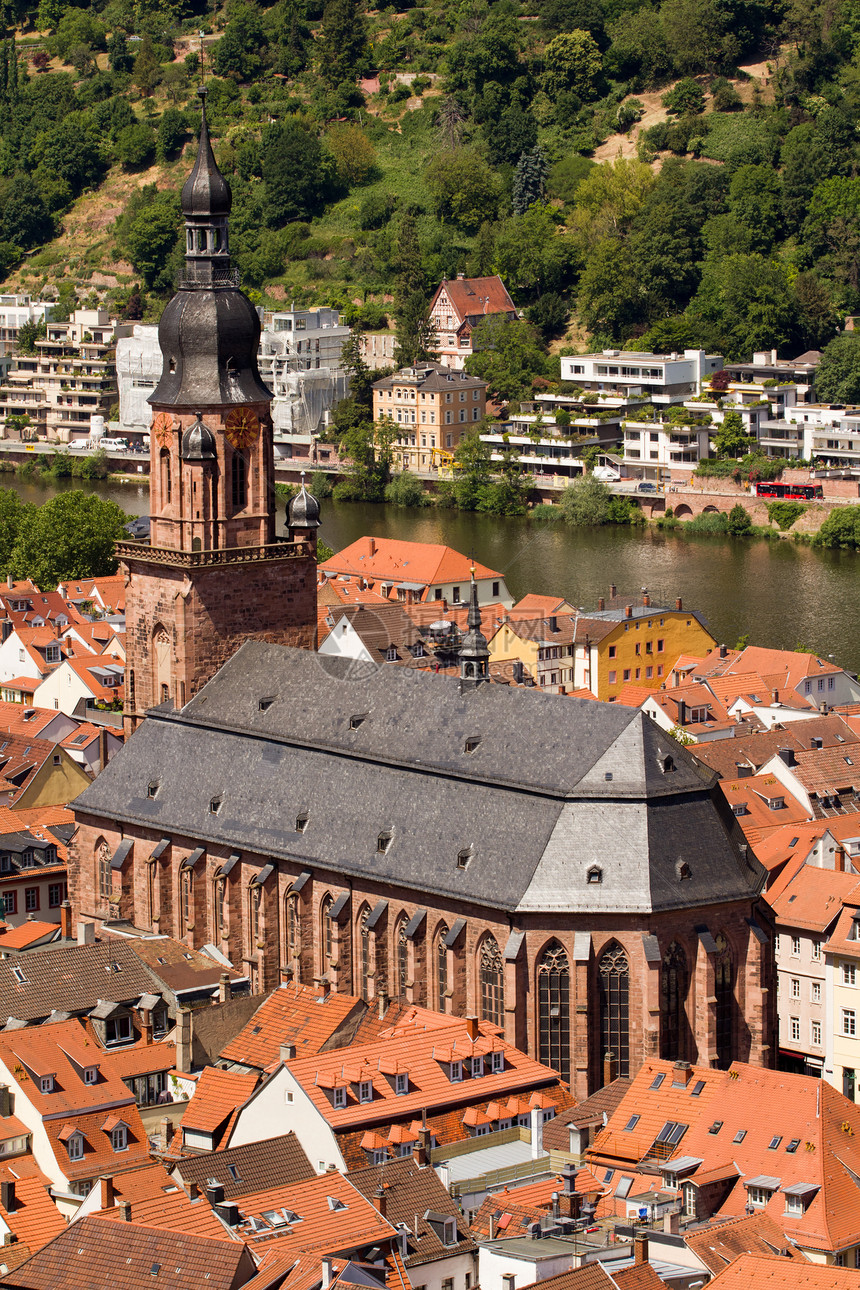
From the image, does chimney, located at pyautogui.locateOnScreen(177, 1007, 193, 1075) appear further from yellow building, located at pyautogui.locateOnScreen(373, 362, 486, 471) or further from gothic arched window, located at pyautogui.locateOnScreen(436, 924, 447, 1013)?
yellow building, located at pyautogui.locateOnScreen(373, 362, 486, 471)

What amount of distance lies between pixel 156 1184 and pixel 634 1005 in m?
12.7

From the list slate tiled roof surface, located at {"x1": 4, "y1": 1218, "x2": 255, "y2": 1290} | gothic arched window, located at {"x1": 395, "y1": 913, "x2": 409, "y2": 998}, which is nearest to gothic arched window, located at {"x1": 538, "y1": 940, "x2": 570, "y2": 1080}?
gothic arched window, located at {"x1": 395, "y1": 913, "x2": 409, "y2": 998}

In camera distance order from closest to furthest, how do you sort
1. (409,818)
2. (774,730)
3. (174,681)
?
(409,818)
(174,681)
(774,730)

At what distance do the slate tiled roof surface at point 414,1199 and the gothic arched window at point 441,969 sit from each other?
1005 centimetres

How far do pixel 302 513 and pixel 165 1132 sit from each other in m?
23.2

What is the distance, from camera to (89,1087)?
214ft

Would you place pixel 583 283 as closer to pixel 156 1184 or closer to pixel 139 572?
pixel 139 572

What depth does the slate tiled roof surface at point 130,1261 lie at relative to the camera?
5225cm

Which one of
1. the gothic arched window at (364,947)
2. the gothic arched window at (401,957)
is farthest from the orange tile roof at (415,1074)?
the gothic arched window at (364,947)

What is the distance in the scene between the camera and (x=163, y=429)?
80.5 meters

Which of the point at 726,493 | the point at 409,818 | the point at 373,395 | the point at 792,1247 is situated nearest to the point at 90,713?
the point at 409,818

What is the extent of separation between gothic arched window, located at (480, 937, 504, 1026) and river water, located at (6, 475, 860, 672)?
54.8m

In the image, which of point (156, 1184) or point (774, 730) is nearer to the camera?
point (156, 1184)

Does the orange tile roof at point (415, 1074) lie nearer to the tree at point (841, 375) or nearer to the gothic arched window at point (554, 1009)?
the gothic arched window at point (554, 1009)
